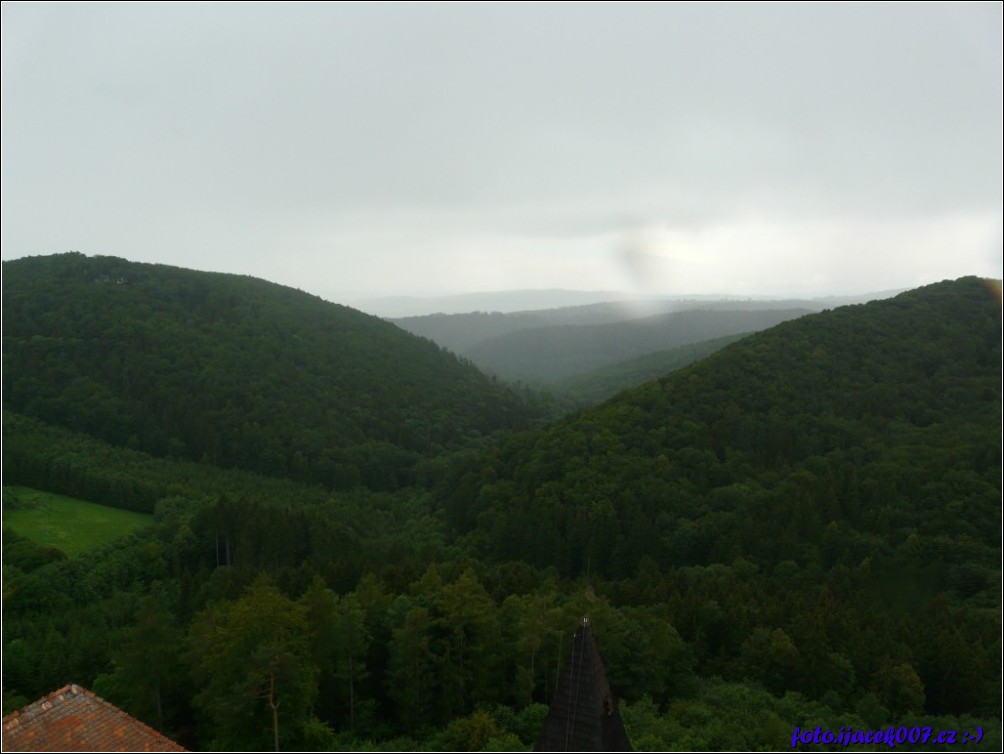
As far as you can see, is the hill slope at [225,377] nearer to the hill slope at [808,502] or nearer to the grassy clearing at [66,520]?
the hill slope at [808,502]

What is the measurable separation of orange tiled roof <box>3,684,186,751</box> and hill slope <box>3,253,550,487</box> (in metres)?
62.8

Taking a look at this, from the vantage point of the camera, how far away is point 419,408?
94.2 metres

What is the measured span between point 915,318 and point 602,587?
181ft

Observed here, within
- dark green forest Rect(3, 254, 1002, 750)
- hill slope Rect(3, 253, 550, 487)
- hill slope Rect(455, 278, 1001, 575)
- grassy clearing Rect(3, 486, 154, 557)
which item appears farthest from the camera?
hill slope Rect(3, 253, 550, 487)

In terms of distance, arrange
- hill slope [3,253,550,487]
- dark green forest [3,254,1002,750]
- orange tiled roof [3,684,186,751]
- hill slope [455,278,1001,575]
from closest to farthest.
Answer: orange tiled roof [3,684,186,751] → dark green forest [3,254,1002,750] → hill slope [455,278,1001,575] → hill slope [3,253,550,487]

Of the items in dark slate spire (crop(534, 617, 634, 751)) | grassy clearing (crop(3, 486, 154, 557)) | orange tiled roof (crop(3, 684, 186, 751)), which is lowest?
grassy clearing (crop(3, 486, 154, 557))

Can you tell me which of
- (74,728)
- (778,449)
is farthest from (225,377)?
(74,728)

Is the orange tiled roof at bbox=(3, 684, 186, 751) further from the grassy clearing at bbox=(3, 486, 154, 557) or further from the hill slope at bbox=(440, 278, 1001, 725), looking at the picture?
the grassy clearing at bbox=(3, 486, 154, 557)

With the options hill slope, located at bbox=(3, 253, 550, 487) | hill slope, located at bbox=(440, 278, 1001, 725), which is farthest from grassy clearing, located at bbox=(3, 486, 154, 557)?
hill slope, located at bbox=(440, 278, 1001, 725)

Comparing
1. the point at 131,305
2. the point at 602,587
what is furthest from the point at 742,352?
the point at 131,305

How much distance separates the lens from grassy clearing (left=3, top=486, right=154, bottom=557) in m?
41.6

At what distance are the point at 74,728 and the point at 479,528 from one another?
4147cm

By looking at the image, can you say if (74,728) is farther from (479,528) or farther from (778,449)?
(778,449)

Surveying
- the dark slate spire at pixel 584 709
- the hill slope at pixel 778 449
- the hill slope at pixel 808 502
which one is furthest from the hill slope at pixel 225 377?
the dark slate spire at pixel 584 709
